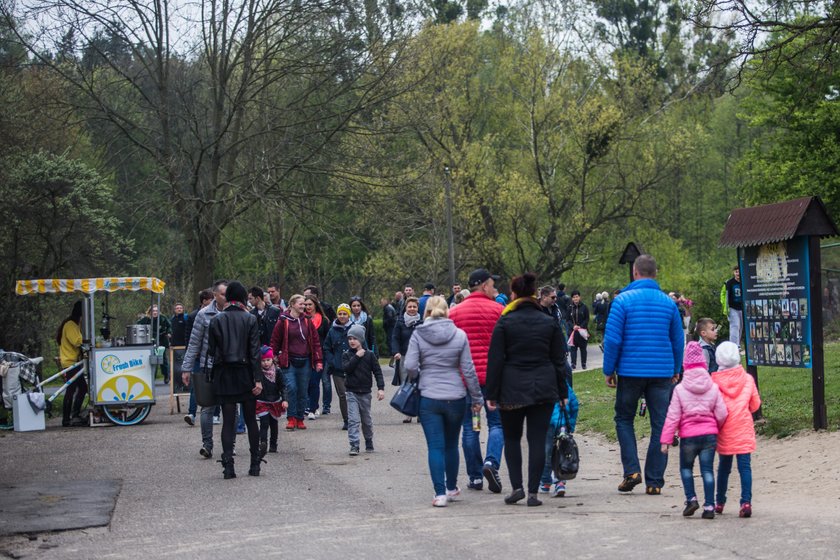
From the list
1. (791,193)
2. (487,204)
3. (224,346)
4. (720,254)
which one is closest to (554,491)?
(224,346)

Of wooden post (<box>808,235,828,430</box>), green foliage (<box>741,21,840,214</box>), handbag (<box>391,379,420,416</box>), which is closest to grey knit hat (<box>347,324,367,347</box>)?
handbag (<box>391,379,420,416</box>)

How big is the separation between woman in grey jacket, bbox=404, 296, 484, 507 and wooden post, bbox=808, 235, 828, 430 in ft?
15.3

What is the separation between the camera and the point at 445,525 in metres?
8.90

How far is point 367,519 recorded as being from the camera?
30.6 feet

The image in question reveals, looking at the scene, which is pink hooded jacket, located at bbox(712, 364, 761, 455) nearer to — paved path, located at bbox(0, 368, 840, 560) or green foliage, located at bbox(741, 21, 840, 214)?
paved path, located at bbox(0, 368, 840, 560)

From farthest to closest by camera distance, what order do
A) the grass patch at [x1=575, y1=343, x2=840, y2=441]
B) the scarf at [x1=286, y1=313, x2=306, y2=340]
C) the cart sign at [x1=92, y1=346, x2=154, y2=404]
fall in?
the cart sign at [x1=92, y1=346, x2=154, y2=404]
the scarf at [x1=286, y1=313, x2=306, y2=340]
the grass patch at [x1=575, y1=343, x2=840, y2=441]

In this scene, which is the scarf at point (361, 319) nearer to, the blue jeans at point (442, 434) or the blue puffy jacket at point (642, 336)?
the blue jeans at point (442, 434)

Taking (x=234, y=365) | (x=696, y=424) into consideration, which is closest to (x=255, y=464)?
(x=234, y=365)

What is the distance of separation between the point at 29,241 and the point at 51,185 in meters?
1.42

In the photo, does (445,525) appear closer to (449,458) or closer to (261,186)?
(449,458)

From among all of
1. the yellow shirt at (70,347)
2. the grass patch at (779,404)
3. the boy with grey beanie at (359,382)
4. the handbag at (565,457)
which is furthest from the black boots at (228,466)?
the yellow shirt at (70,347)

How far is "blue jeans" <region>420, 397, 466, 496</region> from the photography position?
32.7ft

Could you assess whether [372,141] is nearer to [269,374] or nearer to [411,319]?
[411,319]

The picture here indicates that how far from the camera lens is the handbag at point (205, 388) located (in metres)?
12.5
